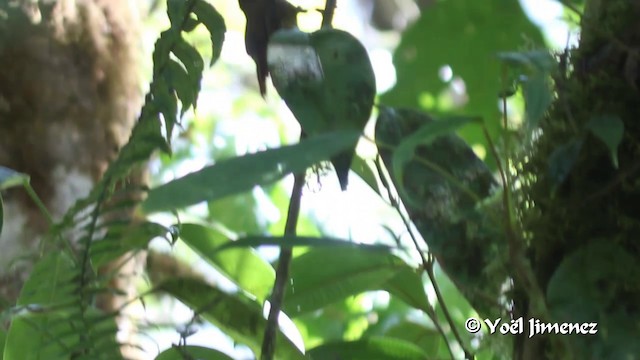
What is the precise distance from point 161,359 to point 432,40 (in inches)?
24.9

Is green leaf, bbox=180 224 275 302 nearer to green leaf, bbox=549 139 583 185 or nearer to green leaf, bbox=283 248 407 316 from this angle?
green leaf, bbox=283 248 407 316

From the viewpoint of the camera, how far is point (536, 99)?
42cm

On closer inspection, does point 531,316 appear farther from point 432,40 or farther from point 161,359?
point 432,40

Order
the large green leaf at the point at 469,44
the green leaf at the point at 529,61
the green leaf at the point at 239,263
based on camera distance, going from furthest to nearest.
Result: the large green leaf at the point at 469,44 → the green leaf at the point at 239,263 → the green leaf at the point at 529,61

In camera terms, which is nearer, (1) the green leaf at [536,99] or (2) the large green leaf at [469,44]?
(1) the green leaf at [536,99]

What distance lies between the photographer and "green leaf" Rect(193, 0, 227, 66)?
0.61 metres

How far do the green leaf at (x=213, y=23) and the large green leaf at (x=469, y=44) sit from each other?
1.51ft

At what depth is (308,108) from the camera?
0.47 m

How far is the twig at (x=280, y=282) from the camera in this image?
536 millimetres

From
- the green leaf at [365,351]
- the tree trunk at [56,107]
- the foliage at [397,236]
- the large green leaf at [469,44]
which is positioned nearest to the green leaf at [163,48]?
the foliage at [397,236]

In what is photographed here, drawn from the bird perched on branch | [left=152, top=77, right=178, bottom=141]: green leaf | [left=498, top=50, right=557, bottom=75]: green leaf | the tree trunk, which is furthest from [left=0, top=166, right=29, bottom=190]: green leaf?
the tree trunk

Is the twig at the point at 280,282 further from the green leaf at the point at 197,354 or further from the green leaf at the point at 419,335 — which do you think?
the green leaf at the point at 419,335

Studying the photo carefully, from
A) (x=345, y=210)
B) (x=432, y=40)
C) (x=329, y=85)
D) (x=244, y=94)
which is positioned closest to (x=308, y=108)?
(x=329, y=85)

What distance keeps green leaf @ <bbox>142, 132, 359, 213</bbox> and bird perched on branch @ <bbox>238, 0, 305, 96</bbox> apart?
0.29 m
